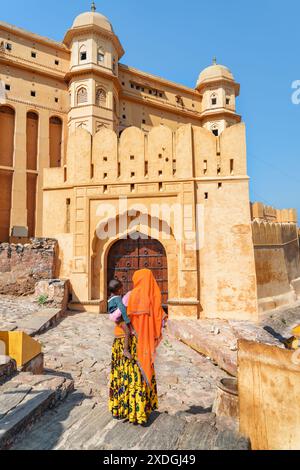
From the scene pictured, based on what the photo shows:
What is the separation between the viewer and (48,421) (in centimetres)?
336

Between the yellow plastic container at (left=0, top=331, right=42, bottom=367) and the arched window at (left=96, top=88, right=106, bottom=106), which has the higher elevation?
the arched window at (left=96, top=88, right=106, bottom=106)

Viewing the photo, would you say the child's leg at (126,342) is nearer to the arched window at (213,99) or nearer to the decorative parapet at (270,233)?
the decorative parapet at (270,233)

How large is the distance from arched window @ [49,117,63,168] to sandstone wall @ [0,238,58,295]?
14.2 m

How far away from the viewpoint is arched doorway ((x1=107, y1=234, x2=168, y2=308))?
426 inches

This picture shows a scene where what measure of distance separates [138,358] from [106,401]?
59.7 inches

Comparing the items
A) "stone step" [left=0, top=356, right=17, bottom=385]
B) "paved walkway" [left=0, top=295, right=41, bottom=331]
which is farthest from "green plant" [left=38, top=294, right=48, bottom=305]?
"stone step" [left=0, top=356, right=17, bottom=385]

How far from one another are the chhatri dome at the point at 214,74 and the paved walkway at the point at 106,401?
2788cm

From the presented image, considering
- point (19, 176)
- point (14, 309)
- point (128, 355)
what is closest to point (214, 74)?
point (19, 176)

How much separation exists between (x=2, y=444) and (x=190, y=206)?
863 centimetres

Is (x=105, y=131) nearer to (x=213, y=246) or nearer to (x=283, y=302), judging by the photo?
(x=213, y=246)

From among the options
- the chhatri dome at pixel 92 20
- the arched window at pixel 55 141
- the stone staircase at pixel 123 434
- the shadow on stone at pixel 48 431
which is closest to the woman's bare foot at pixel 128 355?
the stone staircase at pixel 123 434

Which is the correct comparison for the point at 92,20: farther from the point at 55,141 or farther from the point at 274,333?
the point at 274,333

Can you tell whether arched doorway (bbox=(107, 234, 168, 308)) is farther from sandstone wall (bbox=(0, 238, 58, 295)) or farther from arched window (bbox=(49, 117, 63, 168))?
arched window (bbox=(49, 117, 63, 168))

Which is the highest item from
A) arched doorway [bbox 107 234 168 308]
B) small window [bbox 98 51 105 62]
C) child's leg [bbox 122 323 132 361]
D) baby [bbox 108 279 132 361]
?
small window [bbox 98 51 105 62]
